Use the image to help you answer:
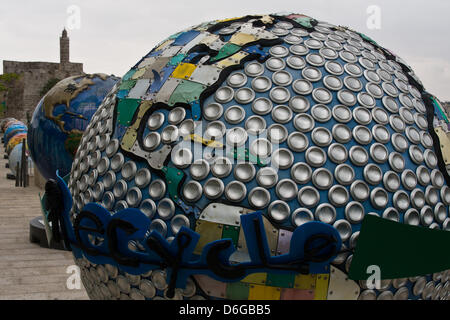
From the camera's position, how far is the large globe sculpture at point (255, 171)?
3.41m

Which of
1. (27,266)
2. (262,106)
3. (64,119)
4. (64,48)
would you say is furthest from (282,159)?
(64,48)

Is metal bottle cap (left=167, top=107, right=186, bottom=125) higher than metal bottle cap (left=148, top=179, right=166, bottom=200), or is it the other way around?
metal bottle cap (left=167, top=107, right=186, bottom=125)

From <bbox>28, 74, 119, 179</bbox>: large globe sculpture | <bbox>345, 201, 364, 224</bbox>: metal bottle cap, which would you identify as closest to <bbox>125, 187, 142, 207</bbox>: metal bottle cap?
<bbox>345, 201, 364, 224</bbox>: metal bottle cap

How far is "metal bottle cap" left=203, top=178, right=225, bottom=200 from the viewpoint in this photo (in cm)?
346

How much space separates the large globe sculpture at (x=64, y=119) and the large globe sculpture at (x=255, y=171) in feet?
23.4

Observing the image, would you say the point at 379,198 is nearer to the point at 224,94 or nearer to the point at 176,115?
the point at 224,94

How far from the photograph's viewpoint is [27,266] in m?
8.77

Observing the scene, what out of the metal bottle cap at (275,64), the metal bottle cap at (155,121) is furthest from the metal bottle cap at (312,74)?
the metal bottle cap at (155,121)

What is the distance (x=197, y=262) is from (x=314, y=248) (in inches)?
27.0

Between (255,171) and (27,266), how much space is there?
20.9ft

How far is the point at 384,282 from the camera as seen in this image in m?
3.56

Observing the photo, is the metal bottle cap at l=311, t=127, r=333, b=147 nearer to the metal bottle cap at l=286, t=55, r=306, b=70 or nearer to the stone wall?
the metal bottle cap at l=286, t=55, r=306, b=70
